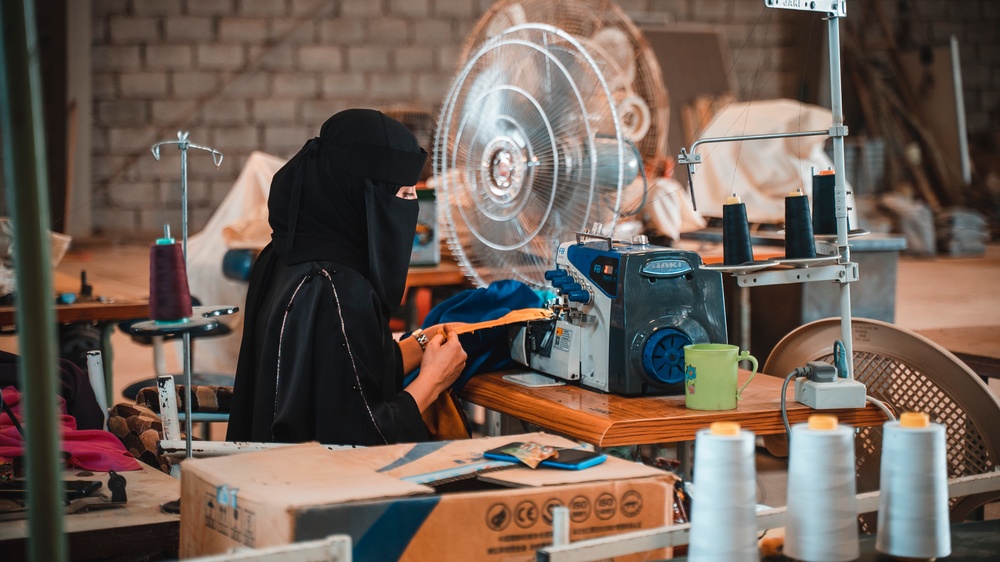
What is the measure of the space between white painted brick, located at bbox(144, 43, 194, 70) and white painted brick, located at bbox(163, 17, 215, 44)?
73 mm

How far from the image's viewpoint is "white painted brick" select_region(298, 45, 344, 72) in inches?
365

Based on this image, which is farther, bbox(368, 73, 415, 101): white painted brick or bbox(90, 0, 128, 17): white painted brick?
bbox(368, 73, 415, 101): white painted brick

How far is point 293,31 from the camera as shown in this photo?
9.21 m

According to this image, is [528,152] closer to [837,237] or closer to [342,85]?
[837,237]

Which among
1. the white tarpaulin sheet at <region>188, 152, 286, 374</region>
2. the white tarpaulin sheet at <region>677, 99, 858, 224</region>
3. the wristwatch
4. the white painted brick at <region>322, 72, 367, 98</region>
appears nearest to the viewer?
the wristwatch

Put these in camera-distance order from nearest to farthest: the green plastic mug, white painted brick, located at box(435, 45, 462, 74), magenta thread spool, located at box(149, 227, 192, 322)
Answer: magenta thread spool, located at box(149, 227, 192, 322) → the green plastic mug → white painted brick, located at box(435, 45, 462, 74)

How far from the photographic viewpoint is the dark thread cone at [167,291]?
4.96 ft

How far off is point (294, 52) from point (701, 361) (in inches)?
313

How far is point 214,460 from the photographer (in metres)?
1.36

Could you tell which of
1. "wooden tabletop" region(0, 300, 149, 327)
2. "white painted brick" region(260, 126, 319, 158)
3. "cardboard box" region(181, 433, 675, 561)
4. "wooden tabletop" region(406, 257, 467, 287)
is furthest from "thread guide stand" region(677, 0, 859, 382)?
"white painted brick" region(260, 126, 319, 158)

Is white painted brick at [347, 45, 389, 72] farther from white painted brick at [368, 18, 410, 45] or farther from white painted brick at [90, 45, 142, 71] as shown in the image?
white painted brick at [90, 45, 142, 71]

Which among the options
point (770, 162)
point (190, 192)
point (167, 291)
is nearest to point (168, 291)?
point (167, 291)

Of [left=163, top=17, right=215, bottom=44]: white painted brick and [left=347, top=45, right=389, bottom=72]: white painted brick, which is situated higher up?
[left=163, top=17, right=215, bottom=44]: white painted brick

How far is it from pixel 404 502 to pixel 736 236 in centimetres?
95
